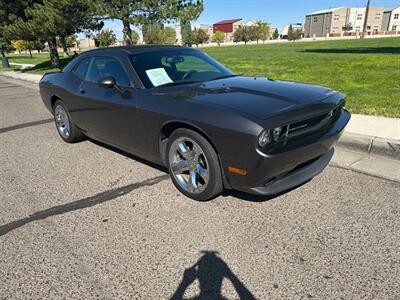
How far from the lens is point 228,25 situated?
129 m

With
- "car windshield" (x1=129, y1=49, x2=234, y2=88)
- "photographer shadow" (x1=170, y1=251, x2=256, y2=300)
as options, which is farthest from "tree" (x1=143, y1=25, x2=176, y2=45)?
"photographer shadow" (x1=170, y1=251, x2=256, y2=300)

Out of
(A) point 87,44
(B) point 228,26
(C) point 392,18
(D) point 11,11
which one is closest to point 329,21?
(C) point 392,18

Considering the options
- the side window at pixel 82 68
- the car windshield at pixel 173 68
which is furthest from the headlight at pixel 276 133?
the side window at pixel 82 68

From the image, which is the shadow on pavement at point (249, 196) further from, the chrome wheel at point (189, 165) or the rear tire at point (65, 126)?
the rear tire at point (65, 126)

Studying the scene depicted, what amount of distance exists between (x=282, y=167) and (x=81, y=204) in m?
2.09

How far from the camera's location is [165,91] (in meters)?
3.68

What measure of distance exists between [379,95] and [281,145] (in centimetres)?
529

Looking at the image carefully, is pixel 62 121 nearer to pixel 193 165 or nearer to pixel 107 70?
pixel 107 70

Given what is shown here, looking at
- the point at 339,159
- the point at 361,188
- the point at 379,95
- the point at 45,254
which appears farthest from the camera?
the point at 379,95

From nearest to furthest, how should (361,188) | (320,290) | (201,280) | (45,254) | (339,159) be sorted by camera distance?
(320,290) < (201,280) < (45,254) < (361,188) < (339,159)

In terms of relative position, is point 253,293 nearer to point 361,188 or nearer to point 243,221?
point 243,221

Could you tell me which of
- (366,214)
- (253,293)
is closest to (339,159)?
(366,214)

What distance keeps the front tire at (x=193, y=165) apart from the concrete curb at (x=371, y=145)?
2.39 meters

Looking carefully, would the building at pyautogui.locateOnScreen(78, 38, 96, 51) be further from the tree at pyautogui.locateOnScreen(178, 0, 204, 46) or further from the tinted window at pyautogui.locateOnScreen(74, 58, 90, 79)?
the tinted window at pyautogui.locateOnScreen(74, 58, 90, 79)
